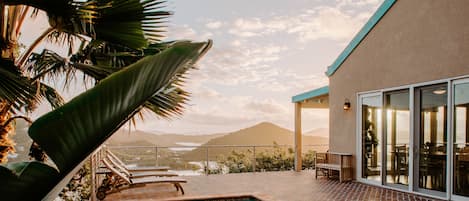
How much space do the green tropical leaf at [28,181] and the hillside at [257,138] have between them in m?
9.85

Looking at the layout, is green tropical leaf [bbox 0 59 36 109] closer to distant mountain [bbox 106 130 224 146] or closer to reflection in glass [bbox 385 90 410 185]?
distant mountain [bbox 106 130 224 146]

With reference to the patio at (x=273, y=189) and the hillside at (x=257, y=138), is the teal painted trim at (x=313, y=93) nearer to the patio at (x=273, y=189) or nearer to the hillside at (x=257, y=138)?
the hillside at (x=257, y=138)

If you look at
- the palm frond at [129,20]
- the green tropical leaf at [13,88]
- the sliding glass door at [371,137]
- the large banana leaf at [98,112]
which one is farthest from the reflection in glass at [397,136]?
the large banana leaf at [98,112]

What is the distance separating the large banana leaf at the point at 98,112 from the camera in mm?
675

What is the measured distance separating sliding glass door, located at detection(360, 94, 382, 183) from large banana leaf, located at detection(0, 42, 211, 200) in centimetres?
860

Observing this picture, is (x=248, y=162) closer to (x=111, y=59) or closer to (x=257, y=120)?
(x=257, y=120)

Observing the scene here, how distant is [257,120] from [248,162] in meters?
1.87

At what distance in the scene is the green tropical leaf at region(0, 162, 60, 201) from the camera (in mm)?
751

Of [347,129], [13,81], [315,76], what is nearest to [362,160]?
[347,129]

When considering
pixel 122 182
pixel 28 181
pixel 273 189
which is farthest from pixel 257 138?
pixel 28 181

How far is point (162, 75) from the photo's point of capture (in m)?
0.70

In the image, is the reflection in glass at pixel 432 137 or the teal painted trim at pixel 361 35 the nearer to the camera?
the reflection in glass at pixel 432 137

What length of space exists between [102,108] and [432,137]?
7.61 metres

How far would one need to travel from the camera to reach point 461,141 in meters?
6.53
